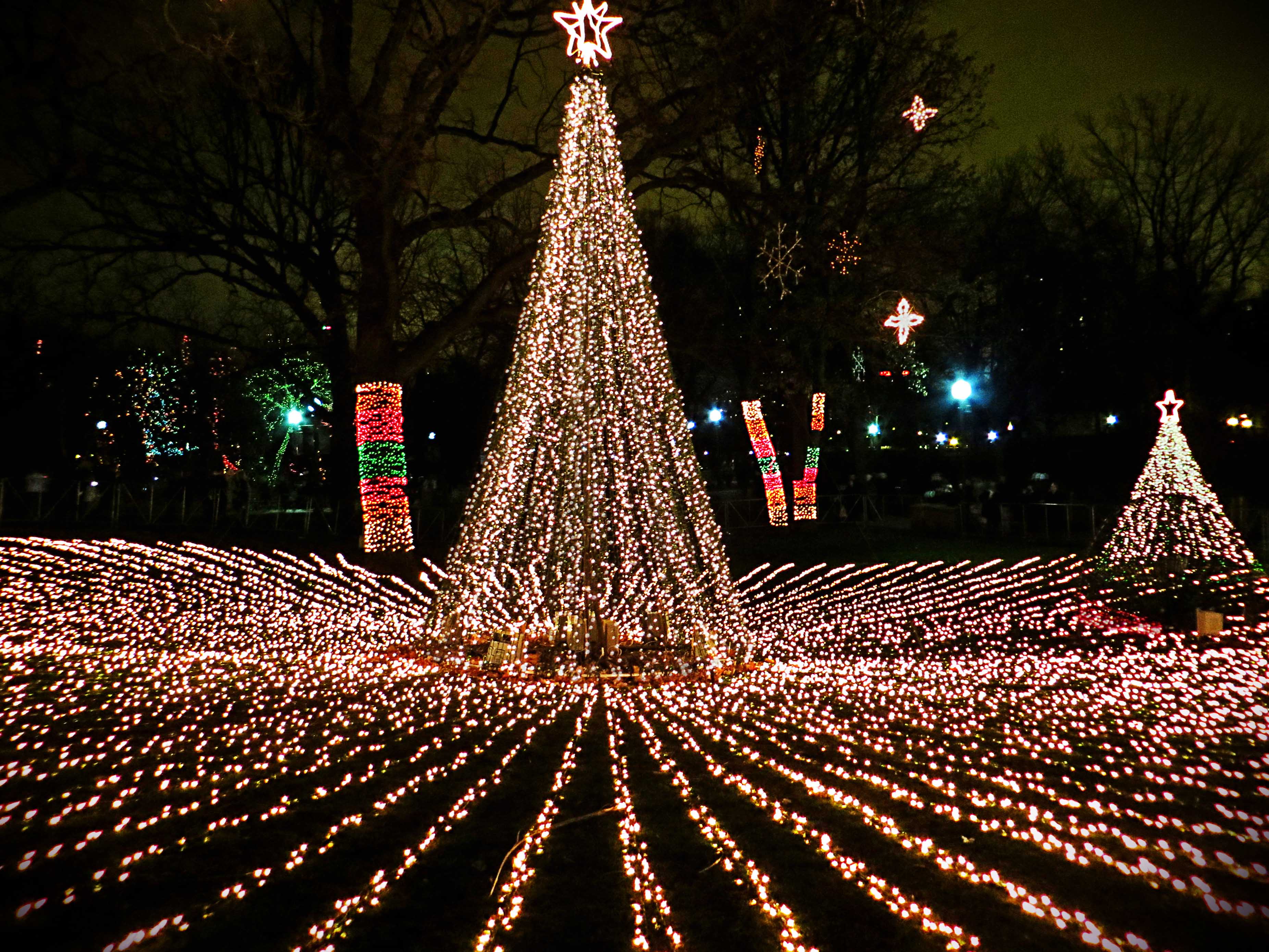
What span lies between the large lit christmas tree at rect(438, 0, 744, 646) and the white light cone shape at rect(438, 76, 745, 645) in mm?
13

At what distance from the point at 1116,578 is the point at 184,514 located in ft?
63.0

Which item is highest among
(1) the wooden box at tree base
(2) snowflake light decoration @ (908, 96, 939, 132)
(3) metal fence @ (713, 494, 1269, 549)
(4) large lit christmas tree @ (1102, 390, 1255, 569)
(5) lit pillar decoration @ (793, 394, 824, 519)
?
(2) snowflake light decoration @ (908, 96, 939, 132)

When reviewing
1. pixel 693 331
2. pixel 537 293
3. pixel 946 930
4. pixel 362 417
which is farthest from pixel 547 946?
pixel 693 331

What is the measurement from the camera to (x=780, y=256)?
14.4 m

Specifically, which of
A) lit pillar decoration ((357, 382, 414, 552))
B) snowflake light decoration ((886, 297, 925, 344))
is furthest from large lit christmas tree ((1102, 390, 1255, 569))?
lit pillar decoration ((357, 382, 414, 552))

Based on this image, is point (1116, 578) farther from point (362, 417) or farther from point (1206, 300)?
point (1206, 300)

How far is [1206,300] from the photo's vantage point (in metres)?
28.0

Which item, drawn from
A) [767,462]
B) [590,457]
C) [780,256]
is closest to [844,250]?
[780,256]

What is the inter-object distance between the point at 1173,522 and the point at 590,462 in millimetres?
7660

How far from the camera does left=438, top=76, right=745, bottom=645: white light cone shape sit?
800 centimetres

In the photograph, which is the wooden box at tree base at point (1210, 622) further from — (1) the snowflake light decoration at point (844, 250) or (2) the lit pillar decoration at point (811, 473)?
(2) the lit pillar decoration at point (811, 473)

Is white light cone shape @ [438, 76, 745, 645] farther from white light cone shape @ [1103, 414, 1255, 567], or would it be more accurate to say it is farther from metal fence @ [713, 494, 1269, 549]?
metal fence @ [713, 494, 1269, 549]

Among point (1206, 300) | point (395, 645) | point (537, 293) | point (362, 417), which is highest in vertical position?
point (1206, 300)

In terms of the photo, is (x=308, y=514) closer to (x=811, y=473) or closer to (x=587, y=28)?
(x=811, y=473)
